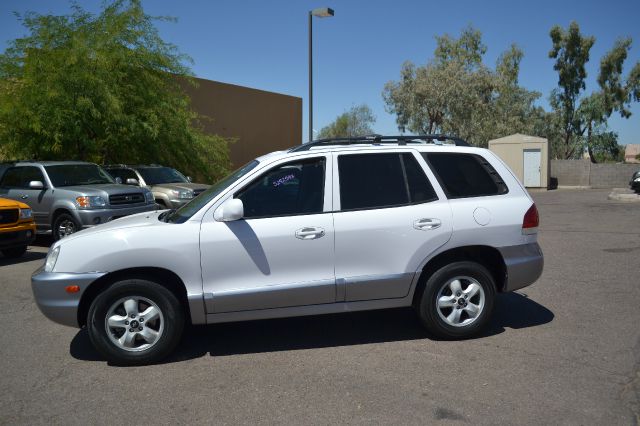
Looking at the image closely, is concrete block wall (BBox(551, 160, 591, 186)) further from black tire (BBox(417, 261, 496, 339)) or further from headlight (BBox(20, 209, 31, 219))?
black tire (BBox(417, 261, 496, 339))

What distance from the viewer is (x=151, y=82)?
52.9 feet

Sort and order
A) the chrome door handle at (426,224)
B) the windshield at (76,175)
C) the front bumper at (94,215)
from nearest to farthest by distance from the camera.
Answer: the chrome door handle at (426,224)
the front bumper at (94,215)
the windshield at (76,175)

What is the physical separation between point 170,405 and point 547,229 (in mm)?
11000

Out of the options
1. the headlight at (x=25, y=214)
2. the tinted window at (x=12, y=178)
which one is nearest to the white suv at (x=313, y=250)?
the headlight at (x=25, y=214)

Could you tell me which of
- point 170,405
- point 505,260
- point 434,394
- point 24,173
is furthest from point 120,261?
point 24,173

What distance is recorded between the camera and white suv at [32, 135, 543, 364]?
4.57 metres

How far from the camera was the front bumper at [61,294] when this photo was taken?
14.8ft

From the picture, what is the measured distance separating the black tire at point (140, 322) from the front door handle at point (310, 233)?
116cm

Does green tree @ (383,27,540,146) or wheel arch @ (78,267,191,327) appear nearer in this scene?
wheel arch @ (78,267,191,327)

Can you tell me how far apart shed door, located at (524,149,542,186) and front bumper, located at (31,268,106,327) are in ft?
89.8

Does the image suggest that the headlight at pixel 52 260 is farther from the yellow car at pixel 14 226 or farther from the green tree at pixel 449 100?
the green tree at pixel 449 100

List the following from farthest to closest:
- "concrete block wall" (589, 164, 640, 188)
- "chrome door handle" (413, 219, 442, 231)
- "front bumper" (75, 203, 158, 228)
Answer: "concrete block wall" (589, 164, 640, 188) < "front bumper" (75, 203, 158, 228) < "chrome door handle" (413, 219, 442, 231)

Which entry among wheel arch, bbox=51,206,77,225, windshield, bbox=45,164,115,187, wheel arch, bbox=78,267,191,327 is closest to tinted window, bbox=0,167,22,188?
windshield, bbox=45,164,115,187

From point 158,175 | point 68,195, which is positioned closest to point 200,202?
point 68,195
